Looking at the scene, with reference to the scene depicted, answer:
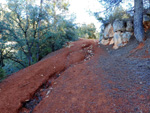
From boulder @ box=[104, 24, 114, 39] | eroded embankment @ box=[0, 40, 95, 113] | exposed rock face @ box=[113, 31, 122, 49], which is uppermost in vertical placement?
boulder @ box=[104, 24, 114, 39]

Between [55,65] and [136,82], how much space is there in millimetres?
3614

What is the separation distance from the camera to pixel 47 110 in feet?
7.81

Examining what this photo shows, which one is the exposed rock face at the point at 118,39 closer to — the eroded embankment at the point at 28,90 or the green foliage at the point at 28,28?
the eroded embankment at the point at 28,90

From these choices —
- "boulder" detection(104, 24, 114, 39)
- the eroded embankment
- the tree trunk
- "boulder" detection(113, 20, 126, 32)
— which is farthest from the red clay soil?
"boulder" detection(104, 24, 114, 39)

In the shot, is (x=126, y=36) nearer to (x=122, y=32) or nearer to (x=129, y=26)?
(x=122, y=32)

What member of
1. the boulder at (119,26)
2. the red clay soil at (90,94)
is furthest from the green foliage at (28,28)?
the boulder at (119,26)

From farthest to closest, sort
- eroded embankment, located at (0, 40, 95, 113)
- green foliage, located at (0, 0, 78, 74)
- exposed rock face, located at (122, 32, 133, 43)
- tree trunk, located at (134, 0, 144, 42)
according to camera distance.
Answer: green foliage, located at (0, 0, 78, 74) < exposed rock face, located at (122, 32, 133, 43) < tree trunk, located at (134, 0, 144, 42) < eroded embankment, located at (0, 40, 95, 113)

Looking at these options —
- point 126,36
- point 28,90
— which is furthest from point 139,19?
point 28,90

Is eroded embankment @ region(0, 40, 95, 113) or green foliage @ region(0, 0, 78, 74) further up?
green foliage @ region(0, 0, 78, 74)

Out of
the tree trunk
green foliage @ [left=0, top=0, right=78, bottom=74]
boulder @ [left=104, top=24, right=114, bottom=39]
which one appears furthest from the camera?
boulder @ [left=104, top=24, right=114, bottom=39]

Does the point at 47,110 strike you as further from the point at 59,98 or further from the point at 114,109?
the point at 114,109

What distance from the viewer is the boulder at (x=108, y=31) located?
676cm

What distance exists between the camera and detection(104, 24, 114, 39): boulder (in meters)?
6.76

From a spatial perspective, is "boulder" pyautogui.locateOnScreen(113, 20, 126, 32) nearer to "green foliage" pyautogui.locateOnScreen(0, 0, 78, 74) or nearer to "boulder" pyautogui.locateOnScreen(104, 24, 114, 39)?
"boulder" pyautogui.locateOnScreen(104, 24, 114, 39)
